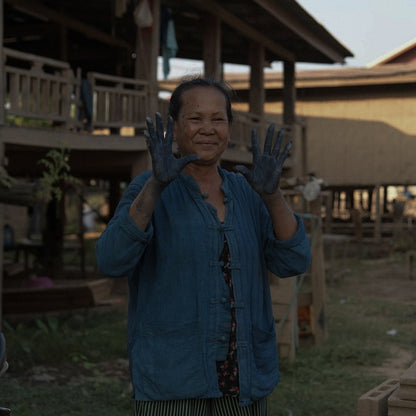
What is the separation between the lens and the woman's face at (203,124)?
7.46 feet

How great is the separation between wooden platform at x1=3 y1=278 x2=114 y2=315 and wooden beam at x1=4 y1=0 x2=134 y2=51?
16.5 ft

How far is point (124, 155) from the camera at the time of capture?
34.9ft

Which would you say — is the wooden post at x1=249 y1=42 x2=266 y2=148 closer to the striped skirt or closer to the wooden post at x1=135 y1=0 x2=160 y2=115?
the wooden post at x1=135 y1=0 x2=160 y2=115

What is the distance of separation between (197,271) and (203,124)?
1.67ft

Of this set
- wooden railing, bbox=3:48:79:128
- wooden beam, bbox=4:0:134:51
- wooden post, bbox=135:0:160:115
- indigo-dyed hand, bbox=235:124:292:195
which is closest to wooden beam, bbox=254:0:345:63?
wooden post, bbox=135:0:160:115

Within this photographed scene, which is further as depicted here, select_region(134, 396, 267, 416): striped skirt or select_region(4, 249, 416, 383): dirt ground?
select_region(4, 249, 416, 383): dirt ground

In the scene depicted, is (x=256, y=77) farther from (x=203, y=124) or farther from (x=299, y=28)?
(x=203, y=124)

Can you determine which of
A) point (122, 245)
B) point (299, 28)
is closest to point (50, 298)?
point (122, 245)

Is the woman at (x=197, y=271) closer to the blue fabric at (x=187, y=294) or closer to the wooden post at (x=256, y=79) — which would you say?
the blue fabric at (x=187, y=294)

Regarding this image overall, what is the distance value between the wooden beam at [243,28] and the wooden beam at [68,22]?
261 cm

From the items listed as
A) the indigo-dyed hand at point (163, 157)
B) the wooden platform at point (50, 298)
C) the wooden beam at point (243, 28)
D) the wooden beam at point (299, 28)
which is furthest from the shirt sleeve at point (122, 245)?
the wooden beam at point (299, 28)

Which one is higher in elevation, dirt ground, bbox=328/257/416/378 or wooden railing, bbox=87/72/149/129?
wooden railing, bbox=87/72/149/129

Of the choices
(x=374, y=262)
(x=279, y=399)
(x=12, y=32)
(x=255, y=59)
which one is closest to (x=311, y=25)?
(x=255, y=59)

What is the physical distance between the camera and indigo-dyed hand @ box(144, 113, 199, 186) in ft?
6.83
